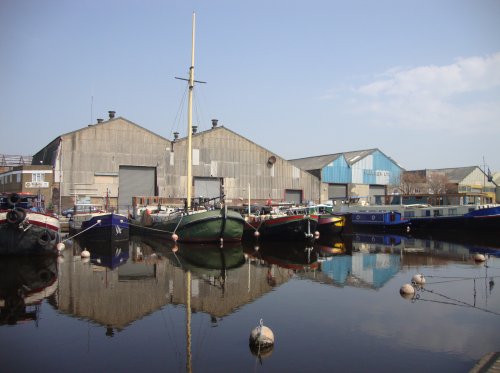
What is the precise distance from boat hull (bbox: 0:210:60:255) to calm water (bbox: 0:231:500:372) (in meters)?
0.83

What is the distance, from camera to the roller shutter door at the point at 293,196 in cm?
5316

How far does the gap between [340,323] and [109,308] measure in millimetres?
6525

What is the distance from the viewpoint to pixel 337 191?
190ft

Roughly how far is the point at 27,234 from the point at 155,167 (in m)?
25.1

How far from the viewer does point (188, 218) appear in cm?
2888

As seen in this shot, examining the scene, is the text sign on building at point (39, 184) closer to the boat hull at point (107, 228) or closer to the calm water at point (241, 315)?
the boat hull at point (107, 228)

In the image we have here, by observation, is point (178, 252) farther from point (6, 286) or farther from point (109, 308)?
point (109, 308)

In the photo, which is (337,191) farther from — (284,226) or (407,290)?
(407,290)

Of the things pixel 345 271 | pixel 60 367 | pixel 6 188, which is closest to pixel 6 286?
pixel 60 367

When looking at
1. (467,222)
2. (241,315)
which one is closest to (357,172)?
(467,222)

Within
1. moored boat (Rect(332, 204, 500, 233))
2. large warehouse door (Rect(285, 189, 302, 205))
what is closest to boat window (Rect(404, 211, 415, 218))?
moored boat (Rect(332, 204, 500, 233))

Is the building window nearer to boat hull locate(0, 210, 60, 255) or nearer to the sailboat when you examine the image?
the sailboat

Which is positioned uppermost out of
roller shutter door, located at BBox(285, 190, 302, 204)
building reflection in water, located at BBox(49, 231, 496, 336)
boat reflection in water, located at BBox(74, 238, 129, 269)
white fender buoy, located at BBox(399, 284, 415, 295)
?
roller shutter door, located at BBox(285, 190, 302, 204)

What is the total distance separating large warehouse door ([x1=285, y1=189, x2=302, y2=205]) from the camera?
53.2 m
